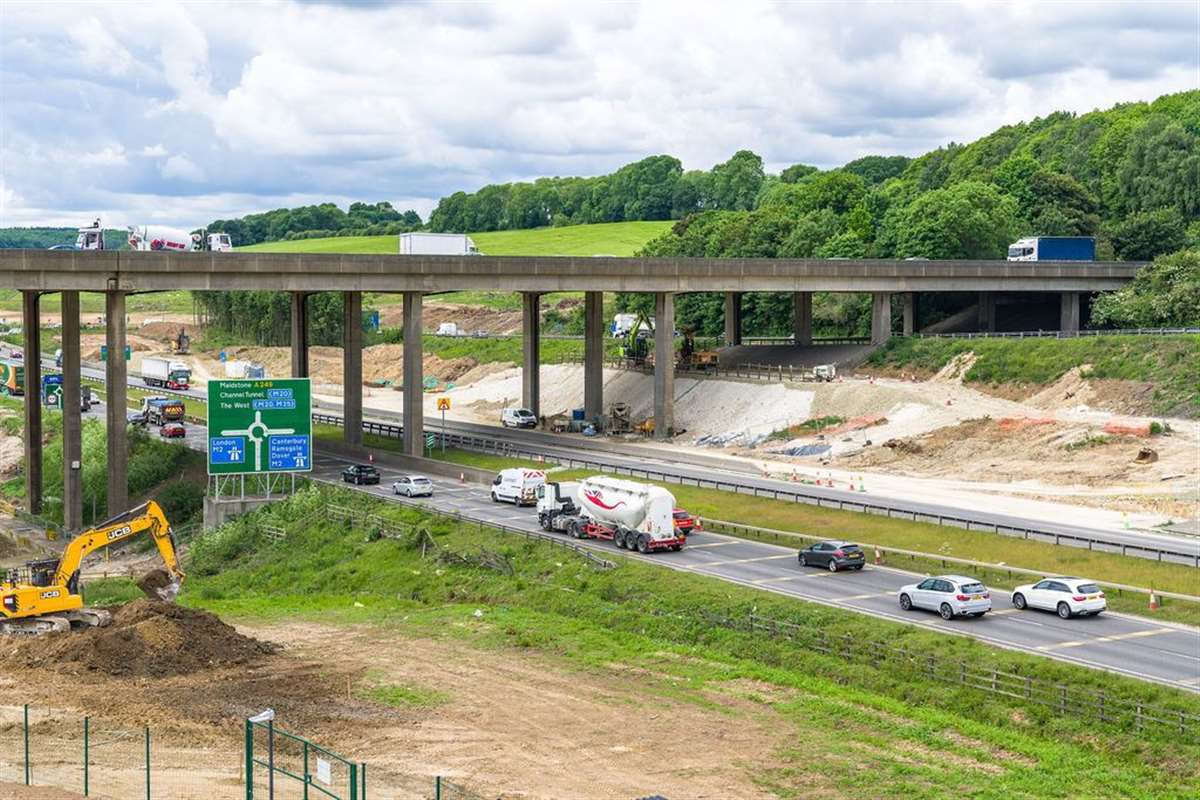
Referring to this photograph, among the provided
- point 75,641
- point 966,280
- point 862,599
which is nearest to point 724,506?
point 862,599

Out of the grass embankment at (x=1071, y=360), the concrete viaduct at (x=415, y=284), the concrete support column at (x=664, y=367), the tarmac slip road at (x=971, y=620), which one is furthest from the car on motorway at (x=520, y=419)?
the tarmac slip road at (x=971, y=620)

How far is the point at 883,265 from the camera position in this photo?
111000mm

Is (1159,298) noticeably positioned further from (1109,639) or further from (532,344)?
(1109,639)

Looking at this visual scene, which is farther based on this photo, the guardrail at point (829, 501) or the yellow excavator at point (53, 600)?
the guardrail at point (829, 501)

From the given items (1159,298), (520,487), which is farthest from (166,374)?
(1159,298)

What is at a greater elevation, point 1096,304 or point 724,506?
point 1096,304

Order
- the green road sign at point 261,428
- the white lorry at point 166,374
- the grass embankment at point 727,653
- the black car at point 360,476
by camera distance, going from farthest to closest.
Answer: the white lorry at point 166,374 → the black car at point 360,476 → the green road sign at point 261,428 → the grass embankment at point 727,653

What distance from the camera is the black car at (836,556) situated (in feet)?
183

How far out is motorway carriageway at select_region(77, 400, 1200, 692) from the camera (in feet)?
138

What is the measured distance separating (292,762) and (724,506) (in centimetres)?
3922

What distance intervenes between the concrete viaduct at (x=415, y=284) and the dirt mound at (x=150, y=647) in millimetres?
30713

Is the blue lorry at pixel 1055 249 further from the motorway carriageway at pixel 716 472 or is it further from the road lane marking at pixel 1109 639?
the road lane marking at pixel 1109 639

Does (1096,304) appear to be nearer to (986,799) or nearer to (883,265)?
(883,265)

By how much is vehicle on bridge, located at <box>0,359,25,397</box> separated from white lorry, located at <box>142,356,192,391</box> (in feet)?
43.3
